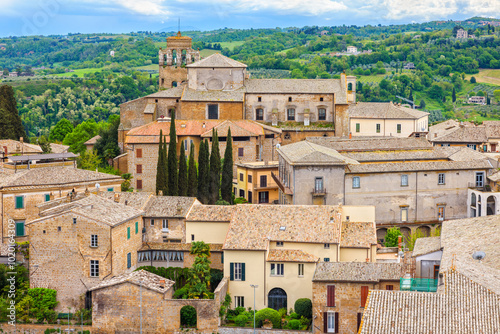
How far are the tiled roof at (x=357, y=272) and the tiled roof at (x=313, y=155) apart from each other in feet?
45.0

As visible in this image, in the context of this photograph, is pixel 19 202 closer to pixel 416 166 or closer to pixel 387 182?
pixel 387 182

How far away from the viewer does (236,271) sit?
45.3m

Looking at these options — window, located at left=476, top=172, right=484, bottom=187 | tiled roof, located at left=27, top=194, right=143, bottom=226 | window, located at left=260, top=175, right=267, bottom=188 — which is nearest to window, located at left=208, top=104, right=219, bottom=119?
window, located at left=260, top=175, right=267, bottom=188

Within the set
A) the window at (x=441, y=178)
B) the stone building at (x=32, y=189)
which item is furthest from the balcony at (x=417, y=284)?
the stone building at (x=32, y=189)

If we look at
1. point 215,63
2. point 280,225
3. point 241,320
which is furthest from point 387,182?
point 215,63

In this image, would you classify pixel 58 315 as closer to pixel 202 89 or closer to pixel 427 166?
pixel 427 166

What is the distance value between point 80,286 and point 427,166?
88.7 feet

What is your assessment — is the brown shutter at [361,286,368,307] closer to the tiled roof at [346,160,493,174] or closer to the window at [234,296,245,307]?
the window at [234,296,245,307]

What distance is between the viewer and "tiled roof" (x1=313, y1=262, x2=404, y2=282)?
41031 millimetres

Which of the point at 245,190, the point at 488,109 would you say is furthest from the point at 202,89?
the point at 488,109

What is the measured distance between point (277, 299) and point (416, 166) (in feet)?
62.3

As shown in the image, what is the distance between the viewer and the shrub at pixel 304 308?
43344 mm

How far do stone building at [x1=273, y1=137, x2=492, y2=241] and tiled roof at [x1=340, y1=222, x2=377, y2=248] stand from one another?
733cm

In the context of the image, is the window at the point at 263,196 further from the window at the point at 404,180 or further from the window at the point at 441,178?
the window at the point at 441,178
